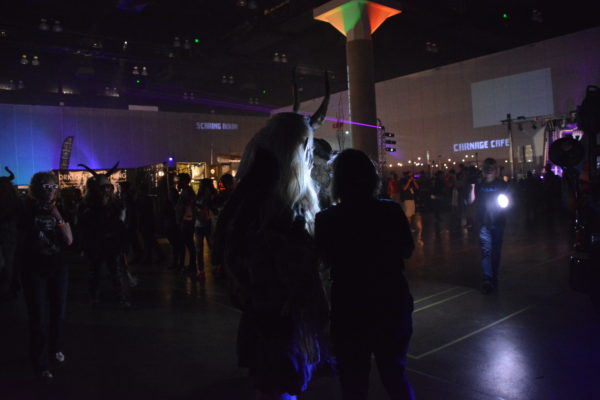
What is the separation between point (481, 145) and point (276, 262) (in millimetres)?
17885

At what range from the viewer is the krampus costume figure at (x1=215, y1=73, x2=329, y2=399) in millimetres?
1639

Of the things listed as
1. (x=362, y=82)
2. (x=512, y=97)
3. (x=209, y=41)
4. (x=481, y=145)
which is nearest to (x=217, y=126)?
(x=209, y=41)

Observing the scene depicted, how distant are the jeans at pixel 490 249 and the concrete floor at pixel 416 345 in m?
0.32

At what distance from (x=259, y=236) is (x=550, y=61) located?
58.2 ft

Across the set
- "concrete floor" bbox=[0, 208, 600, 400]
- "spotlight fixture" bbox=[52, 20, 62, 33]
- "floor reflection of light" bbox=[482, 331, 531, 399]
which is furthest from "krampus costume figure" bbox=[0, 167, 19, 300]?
"spotlight fixture" bbox=[52, 20, 62, 33]

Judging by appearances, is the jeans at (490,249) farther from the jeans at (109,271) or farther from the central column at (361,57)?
the central column at (361,57)

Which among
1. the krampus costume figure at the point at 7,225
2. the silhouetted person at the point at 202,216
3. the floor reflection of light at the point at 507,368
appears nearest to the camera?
the floor reflection of light at the point at 507,368

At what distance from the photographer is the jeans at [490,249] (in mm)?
5719

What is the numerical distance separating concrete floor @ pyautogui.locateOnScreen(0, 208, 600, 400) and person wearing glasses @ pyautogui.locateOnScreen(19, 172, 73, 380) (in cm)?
35

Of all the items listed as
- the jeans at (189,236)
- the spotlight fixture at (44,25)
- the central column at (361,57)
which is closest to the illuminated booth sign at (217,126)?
the spotlight fixture at (44,25)

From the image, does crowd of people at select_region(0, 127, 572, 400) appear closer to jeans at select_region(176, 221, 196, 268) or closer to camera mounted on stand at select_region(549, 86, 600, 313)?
camera mounted on stand at select_region(549, 86, 600, 313)

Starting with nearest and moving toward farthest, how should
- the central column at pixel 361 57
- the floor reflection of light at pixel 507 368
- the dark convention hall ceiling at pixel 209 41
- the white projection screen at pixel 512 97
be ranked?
the floor reflection of light at pixel 507 368
the central column at pixel 361 57
the dark convention hall ceiling at pixel 209 41
the white projection screen at pixel 512 97

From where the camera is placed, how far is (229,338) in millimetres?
4621

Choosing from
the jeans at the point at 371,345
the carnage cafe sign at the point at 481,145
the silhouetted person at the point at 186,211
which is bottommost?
the jeans at the point at 371,345
